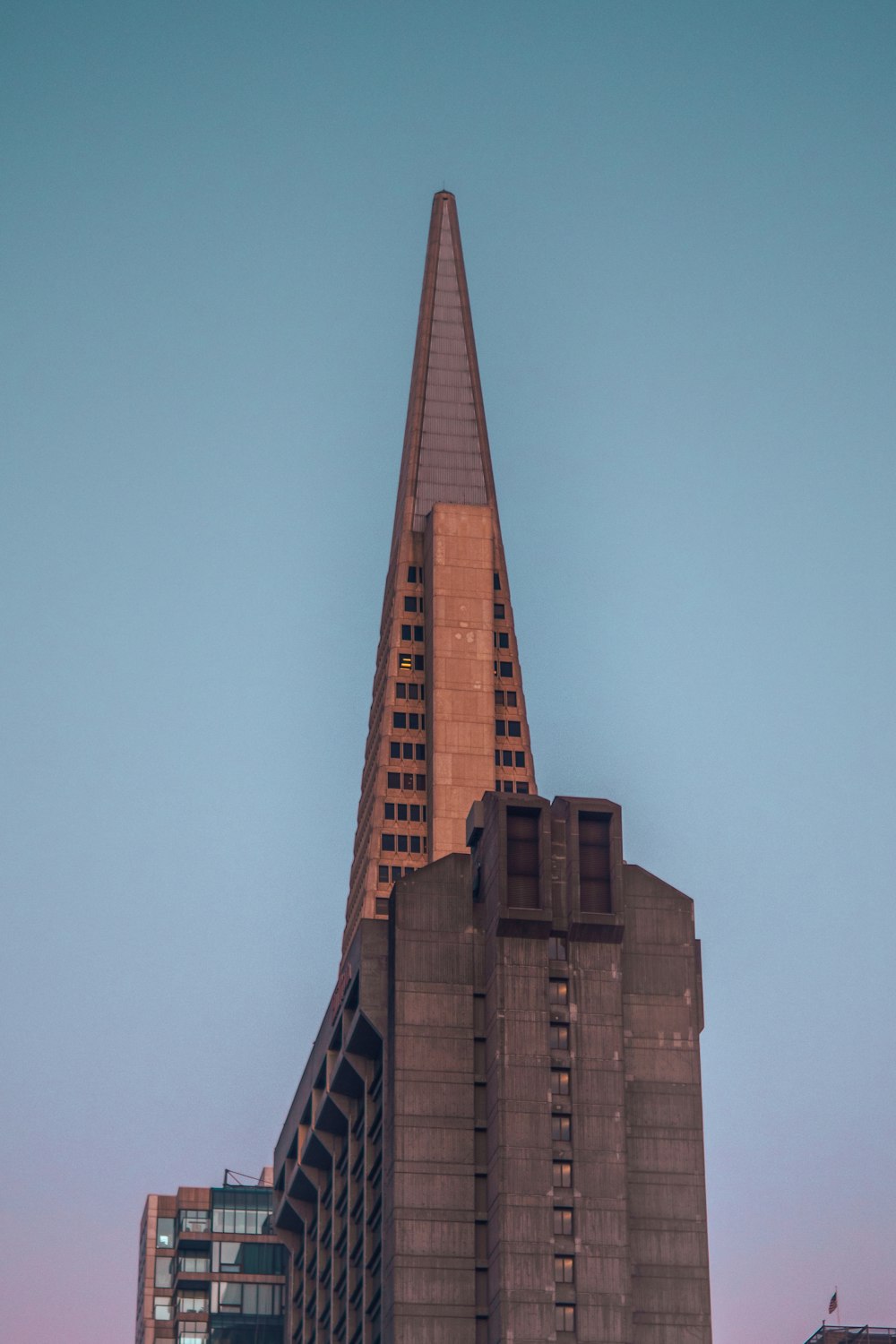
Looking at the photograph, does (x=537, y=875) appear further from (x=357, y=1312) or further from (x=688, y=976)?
(x=357, y=1312)

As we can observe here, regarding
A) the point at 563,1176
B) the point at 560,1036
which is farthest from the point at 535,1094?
the point at 563,1176

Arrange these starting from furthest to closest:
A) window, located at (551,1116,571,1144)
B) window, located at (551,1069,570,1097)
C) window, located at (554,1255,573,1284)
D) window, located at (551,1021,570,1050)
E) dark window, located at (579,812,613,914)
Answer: dark window, located at (579,812,613,914) → window, located at (551,1021,570,1050) → window, located at (551,1069,570,1097) → window, located at (551,1116,571,1144) → window, located at (554,1255,573,1284)

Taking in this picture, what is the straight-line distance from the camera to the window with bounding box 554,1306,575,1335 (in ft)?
535

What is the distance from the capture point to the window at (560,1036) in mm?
171875

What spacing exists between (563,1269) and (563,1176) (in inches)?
245

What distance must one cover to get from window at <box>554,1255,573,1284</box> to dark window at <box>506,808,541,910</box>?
77.8 ft

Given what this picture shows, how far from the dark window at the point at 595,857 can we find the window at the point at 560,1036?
29.4ft

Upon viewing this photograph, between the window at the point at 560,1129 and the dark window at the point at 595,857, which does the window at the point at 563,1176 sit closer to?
the window at the point at 560,1129

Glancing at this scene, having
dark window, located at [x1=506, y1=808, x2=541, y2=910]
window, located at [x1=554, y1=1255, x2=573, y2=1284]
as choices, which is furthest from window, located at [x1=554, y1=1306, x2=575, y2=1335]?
dark window, located at [x1=506, y1=808, x2=541, y2=910]

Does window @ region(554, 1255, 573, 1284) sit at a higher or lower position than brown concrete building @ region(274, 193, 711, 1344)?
lower

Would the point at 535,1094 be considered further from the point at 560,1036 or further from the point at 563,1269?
the point at 563,1269

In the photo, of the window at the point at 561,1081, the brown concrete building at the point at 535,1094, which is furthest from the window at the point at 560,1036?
the window at the point at 561,1081

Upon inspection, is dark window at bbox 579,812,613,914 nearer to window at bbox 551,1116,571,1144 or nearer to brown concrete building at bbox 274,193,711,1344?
brown concrete building at bbox 274,193,711,1344

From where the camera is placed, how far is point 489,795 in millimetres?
178250
